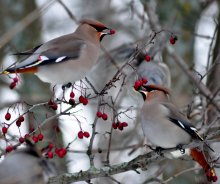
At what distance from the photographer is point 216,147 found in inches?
197

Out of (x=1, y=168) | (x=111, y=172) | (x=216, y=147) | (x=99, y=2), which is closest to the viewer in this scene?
(x=1, y=168)

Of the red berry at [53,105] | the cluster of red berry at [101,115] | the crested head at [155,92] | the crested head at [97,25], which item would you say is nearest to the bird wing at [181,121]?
the crested head at [155,92]

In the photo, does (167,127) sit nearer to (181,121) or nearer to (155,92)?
(181,121)

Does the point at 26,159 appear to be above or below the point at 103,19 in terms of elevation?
below

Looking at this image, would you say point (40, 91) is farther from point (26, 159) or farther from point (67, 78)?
point (26, 159)

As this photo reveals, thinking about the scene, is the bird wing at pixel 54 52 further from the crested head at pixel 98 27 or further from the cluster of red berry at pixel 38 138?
the cluster of red berry at pixel 38 138

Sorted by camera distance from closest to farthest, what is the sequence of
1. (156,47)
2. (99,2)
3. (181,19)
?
(156,47)
(181,19)
(99,2)

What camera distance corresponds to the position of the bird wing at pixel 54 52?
426cm

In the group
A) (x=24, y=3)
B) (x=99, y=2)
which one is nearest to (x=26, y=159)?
(x=24, y=3)

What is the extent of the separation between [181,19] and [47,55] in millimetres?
3355

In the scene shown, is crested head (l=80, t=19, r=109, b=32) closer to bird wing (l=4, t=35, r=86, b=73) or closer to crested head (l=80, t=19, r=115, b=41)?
crested head (l=80, t=19, r=115, b=41)

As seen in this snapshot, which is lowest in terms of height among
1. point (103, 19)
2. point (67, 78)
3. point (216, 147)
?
point (216, 147)

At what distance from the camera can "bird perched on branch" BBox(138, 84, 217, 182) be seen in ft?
14.3

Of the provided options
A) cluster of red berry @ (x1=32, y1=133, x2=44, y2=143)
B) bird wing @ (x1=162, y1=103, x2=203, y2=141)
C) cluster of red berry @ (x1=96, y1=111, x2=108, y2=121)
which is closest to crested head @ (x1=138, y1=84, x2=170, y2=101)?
bird wing @ (x1=162, y1=103, x2=203, y2=141)
